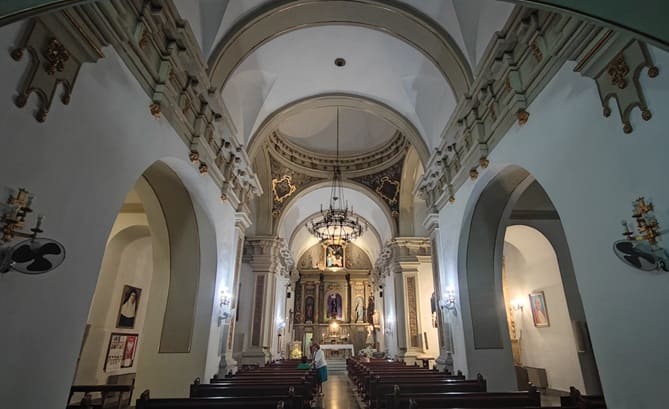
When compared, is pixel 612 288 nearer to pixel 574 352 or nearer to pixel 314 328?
A: pixel 574 352

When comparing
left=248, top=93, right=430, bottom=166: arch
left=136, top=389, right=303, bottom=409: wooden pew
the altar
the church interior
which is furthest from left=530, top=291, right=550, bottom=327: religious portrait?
the altar

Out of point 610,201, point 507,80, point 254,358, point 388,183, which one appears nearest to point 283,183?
point 388,183

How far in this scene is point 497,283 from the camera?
626 cm

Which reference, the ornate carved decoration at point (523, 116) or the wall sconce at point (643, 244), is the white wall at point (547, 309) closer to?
the ornate carved decoration at point (523, 116)

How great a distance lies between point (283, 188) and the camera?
1317 cm

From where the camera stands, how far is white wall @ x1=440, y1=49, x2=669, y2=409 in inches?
94.6

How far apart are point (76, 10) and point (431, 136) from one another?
668 centimetres

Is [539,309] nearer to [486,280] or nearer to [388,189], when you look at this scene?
[486,280]

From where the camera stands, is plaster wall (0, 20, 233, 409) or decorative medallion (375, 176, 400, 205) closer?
plaster wall (0, 20, 233, 409)

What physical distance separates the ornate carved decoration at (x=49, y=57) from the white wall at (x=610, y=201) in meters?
4.17

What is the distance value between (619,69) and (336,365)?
57.5ft

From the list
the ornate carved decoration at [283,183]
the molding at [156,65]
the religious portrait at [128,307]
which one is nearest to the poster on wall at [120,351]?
the religious portrait at [128,307]

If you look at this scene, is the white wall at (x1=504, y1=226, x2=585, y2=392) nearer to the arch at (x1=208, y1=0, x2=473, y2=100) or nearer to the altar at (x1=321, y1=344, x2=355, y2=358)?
the arch at (x1=208, y1=0, x2=473, y2=100)

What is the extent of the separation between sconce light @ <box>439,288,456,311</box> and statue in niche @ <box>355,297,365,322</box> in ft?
53.0
